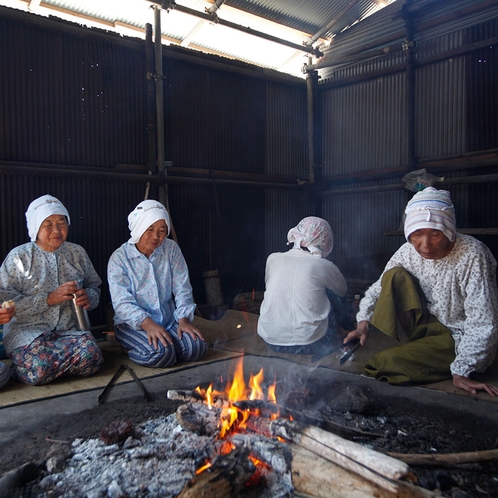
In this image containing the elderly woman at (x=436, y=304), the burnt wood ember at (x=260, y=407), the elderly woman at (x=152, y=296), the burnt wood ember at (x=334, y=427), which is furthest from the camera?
the elderly woman at (x=152, y=296)

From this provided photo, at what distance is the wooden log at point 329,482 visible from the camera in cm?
172

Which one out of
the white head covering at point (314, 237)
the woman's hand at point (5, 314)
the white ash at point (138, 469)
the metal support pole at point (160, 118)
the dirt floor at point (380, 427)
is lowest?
the dirt floor at point (380, 427)

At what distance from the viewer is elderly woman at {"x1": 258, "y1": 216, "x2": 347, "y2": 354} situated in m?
4.02

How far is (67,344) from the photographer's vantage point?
3686 mm

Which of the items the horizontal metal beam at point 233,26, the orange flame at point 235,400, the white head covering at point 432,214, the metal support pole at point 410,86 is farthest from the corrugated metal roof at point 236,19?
the orange flame at point 235,400

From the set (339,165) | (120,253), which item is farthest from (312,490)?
(339,165)

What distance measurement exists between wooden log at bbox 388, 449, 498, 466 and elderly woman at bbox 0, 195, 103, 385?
258cm

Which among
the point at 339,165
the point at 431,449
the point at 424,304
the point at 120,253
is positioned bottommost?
the point at 431,449

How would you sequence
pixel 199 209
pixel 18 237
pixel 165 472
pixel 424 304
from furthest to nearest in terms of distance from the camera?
pixel 199 209 → pixel 18 237 → pixel 424 304 → pixel 165 472

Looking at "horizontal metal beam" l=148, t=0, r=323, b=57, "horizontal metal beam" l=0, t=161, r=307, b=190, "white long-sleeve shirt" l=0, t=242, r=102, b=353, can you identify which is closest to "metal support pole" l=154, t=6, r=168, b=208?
"horizontal metal beam" l=0, t=161, r=307, b=190

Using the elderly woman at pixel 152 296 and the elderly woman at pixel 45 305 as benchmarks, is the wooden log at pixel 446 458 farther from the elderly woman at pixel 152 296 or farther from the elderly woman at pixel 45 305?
the elderly woman at pixel 45 305

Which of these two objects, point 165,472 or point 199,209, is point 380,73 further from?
point 165,472

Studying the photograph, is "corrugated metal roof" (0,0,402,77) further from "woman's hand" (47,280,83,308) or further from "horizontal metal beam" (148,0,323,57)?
"woman's hand" (47,280,83,308)

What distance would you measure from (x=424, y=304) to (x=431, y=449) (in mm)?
1424
